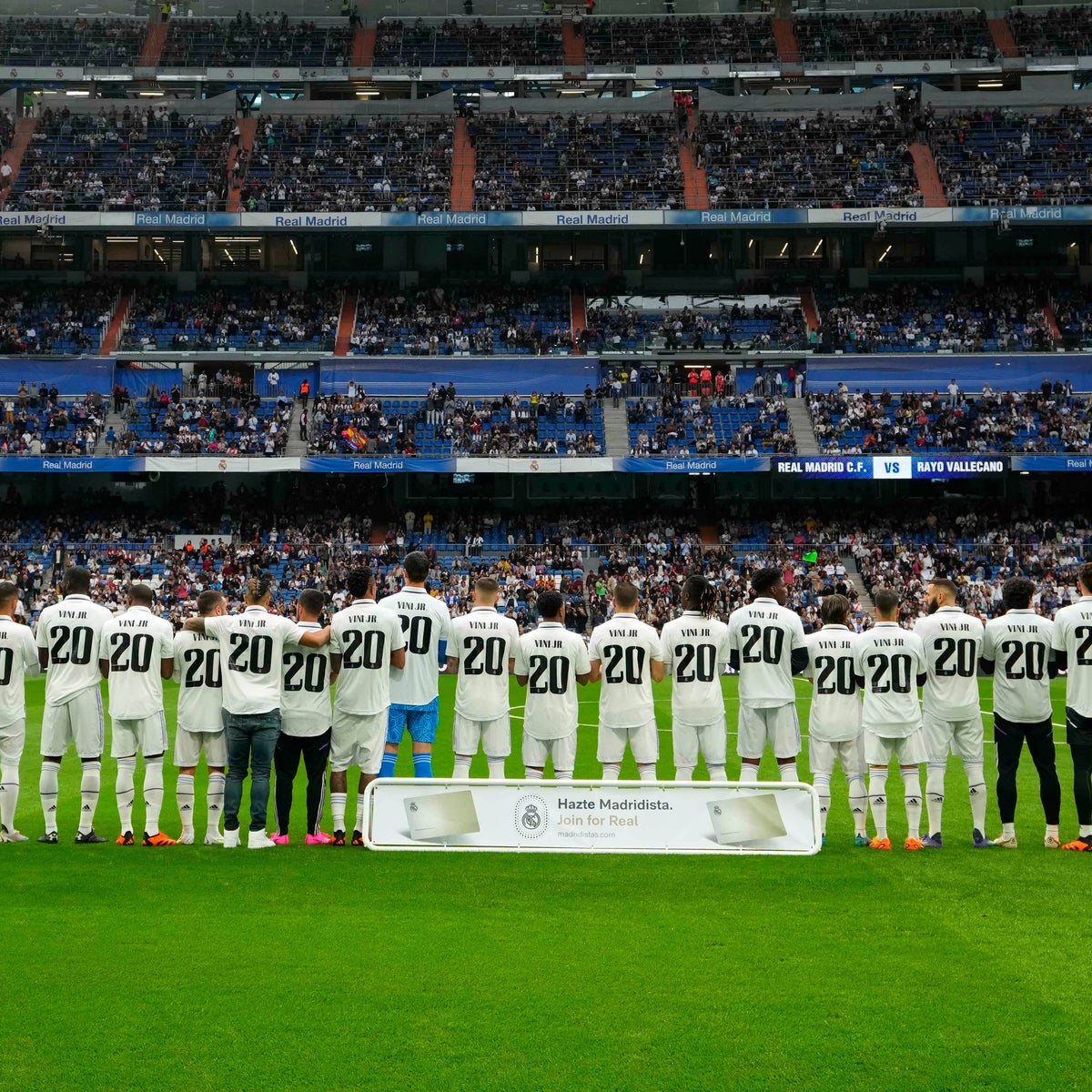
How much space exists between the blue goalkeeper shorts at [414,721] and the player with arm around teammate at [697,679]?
2284 millimetres

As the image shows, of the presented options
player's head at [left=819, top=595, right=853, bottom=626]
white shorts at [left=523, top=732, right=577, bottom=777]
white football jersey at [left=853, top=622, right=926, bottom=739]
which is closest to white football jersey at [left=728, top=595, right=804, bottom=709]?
player's head at [left=819, top=595, right=853, bottom=626]

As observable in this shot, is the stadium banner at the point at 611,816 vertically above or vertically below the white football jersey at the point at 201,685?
below

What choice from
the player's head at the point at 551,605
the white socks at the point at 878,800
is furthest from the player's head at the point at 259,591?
the white socks at the point at 878,800

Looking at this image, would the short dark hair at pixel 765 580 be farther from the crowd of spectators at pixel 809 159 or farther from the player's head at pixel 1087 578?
the crowd of spectators at pixel 809 159

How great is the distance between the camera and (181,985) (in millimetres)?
6883

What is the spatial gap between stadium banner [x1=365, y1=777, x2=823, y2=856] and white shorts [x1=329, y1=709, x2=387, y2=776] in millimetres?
850

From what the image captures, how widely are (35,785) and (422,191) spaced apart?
4025cm

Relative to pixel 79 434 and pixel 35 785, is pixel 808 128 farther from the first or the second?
pixel 35 785

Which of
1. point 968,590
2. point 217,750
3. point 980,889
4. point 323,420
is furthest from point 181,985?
point 323,420

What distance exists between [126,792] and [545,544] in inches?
1287

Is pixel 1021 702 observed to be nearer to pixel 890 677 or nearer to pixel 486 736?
pixel 890 677

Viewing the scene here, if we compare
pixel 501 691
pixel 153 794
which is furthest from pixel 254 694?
pixel 501 691

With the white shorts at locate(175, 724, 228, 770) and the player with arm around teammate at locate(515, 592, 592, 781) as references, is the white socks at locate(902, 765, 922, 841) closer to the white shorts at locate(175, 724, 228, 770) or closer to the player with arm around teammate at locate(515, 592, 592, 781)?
the player with arm around teammate at locate(515, 592, 592, 781)

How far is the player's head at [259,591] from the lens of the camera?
34.1ft
